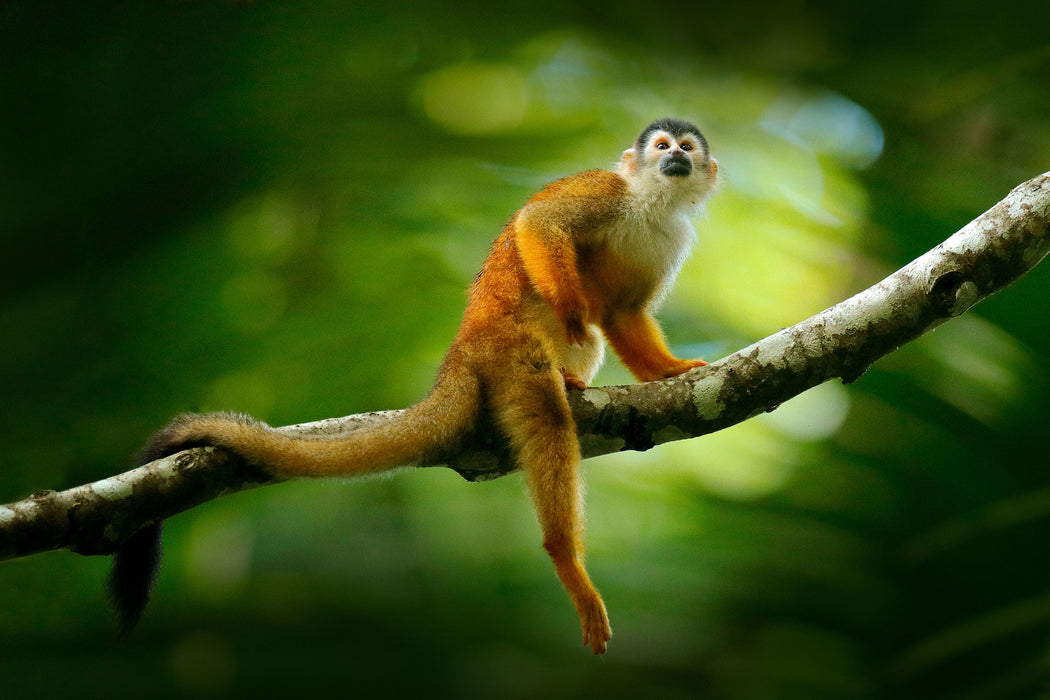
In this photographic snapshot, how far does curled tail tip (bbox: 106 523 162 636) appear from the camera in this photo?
304cm

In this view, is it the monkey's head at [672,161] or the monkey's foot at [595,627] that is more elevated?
the monkey's head at [672,161]

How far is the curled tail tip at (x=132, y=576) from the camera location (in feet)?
9.96

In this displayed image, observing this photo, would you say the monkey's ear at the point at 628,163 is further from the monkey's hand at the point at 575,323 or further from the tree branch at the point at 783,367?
the tree branch at the point at 783,367

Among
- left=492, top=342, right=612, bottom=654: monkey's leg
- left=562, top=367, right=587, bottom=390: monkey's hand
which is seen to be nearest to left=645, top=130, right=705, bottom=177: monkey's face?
left=562, top=367, right=587, bottom=390: monkey's hand

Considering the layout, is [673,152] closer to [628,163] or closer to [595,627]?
Result: [628,163]

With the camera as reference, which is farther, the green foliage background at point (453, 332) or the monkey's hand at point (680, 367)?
the green foliage background at point (453, 332)

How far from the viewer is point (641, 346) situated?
388cm

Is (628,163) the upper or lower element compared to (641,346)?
upper

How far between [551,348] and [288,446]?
41.8 inches

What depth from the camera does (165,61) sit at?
4703 millimetres

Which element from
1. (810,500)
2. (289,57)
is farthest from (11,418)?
(810,500)

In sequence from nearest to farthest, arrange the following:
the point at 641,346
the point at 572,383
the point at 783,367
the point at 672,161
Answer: the point at 783,367 < the point at 572,383 < the point at 641,346 < the point at 672,161

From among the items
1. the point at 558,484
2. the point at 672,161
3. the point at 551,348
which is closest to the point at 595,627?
the point at 558,484

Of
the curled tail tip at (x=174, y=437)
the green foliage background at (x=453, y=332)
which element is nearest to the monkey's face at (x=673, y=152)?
the green foliage background at (x=453, y=332)
